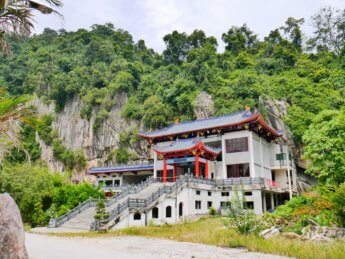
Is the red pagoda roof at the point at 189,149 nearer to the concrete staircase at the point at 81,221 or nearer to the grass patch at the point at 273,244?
the concrete staircase at the point at 81,221

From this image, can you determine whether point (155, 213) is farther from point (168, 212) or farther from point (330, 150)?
point (330, 150)

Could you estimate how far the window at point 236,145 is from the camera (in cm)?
2858

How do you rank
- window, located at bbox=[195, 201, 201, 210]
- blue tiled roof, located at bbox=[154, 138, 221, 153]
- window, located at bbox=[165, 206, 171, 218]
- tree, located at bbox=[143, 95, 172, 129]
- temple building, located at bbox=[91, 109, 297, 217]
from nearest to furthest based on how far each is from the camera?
window, located at bbox=[165, 206, 171, 218] → window, located at bbox=[195, 201, 201, 210] → temple building, located at bbox=[91, 109, 297, 217] → blue tiled roof, located at bbox=[154, 138, 221, 153] → tree, located at bbox=[143, 95, 172, 129]

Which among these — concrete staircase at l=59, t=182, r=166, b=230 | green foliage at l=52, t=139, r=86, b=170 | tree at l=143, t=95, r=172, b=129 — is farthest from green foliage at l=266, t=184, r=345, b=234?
green foliage at l=52, t=139, r=86, b=170

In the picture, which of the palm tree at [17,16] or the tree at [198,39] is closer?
the palm tree at [17,16]

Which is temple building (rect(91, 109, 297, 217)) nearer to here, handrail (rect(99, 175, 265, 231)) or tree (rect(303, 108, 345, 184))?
handrail (rect(99, 175, 265, 231))

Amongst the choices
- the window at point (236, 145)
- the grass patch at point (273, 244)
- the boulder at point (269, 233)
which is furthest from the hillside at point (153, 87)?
the grass patch at point (273, 244)

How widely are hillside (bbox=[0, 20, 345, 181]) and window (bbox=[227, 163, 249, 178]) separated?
992 centimetres

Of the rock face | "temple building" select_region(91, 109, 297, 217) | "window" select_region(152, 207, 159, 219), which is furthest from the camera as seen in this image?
"temple building" select_region(91, 109, 297, 217)

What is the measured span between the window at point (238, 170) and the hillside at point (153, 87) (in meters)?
9.92

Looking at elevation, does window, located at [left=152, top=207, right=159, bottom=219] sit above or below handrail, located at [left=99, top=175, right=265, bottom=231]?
below

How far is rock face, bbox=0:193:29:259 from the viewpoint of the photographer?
6.77 m

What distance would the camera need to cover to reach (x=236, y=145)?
29.1 m

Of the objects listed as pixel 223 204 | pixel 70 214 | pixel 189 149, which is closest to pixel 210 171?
pixel 223 204
